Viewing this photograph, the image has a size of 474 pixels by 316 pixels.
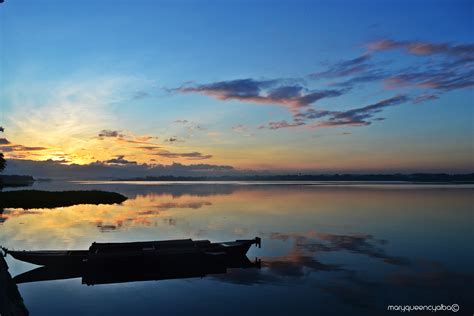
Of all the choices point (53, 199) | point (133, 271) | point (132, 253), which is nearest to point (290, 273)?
point (133, 271)

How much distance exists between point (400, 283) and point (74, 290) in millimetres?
18757

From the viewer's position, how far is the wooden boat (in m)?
23.6

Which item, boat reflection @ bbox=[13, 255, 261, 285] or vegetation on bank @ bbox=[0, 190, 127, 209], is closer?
boat reflection @ bbox=[13, 255, 261, 285]

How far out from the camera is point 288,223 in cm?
4859

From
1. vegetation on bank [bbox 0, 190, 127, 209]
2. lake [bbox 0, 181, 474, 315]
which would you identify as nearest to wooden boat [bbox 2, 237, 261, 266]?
lake [bbox 0, 181, 474, 315]

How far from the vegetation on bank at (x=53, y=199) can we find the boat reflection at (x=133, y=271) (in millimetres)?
48970

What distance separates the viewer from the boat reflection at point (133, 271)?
2295 centimetres

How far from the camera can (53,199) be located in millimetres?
74750

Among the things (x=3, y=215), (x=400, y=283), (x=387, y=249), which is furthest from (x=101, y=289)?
(x=3, y=215)

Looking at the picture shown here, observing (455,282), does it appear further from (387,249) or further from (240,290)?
(240,290)

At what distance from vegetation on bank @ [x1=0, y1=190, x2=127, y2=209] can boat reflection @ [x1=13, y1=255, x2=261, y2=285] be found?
49.0 meters

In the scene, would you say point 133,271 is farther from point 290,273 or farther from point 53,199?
point 53,199

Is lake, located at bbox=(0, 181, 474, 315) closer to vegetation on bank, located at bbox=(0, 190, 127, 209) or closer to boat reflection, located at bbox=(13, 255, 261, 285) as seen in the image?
boat reflection, located at bbox=(13, 255, 261, 285)

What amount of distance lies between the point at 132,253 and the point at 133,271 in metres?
1.16
